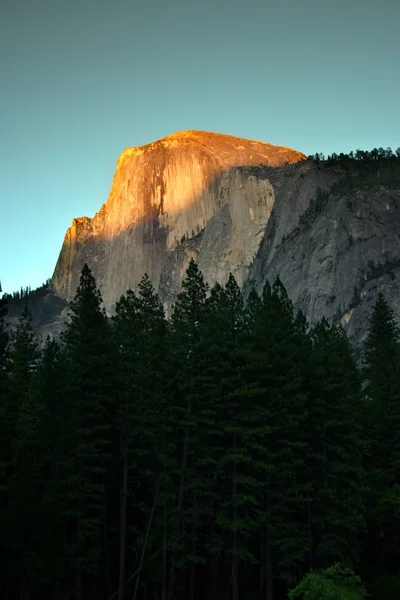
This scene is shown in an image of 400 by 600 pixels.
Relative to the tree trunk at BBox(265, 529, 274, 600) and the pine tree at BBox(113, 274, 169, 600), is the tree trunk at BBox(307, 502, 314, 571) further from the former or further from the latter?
the pine tree at BBox(113, 274, 169, 600)

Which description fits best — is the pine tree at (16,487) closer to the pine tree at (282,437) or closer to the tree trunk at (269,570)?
the tree trunk at (269,570)

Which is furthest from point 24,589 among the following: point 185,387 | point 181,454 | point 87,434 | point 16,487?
point 185,387

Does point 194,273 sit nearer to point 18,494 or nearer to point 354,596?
point 18,494

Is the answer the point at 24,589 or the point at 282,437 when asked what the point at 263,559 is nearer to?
the point at 282,437

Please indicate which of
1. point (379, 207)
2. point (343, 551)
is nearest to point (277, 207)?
point (379, 207)

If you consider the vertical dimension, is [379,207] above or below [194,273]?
above

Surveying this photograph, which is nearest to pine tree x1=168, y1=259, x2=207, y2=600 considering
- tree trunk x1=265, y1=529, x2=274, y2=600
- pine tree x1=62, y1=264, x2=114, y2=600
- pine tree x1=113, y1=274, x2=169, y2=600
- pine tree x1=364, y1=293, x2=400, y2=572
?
pine tree x1=113, y1=274, x2=169, y2=600
